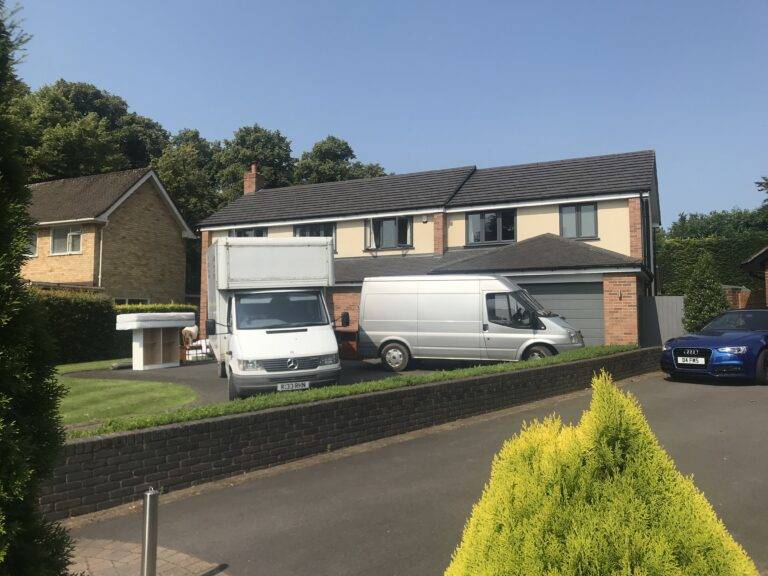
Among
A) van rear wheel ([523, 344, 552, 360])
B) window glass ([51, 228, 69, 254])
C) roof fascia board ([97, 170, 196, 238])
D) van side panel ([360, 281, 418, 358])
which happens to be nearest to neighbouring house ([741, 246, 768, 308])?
van rear wheel ([523, 344, 552, 360])

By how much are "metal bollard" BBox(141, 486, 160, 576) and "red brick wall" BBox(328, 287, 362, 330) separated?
21330mm

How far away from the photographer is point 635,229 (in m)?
22.8

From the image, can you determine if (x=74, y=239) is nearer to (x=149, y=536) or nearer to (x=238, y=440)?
(x=238, y=440)

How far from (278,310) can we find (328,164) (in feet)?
134

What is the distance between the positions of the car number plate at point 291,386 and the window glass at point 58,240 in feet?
79.3

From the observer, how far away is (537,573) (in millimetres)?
1865

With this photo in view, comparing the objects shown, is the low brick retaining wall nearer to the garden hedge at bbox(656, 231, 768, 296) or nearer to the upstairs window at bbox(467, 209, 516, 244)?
the upstairs window at bbox(467, 209, 516, 244)

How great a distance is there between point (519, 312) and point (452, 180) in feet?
50.3

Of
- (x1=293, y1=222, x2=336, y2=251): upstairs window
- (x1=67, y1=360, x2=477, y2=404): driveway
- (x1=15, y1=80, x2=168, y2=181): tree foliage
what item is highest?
(x1=15, y1=80, x2=168, y2=181): tree foliage

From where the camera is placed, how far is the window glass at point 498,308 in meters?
15.5

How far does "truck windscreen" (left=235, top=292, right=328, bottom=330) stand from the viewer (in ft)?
39.8

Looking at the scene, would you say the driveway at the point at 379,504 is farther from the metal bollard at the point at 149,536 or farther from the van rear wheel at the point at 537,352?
the van rear wheel at the point at 537,352

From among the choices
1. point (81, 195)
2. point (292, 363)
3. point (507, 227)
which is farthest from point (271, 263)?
point (81, 195)

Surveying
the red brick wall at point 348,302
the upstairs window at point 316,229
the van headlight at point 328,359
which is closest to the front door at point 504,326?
the van headlight at point 328,359
